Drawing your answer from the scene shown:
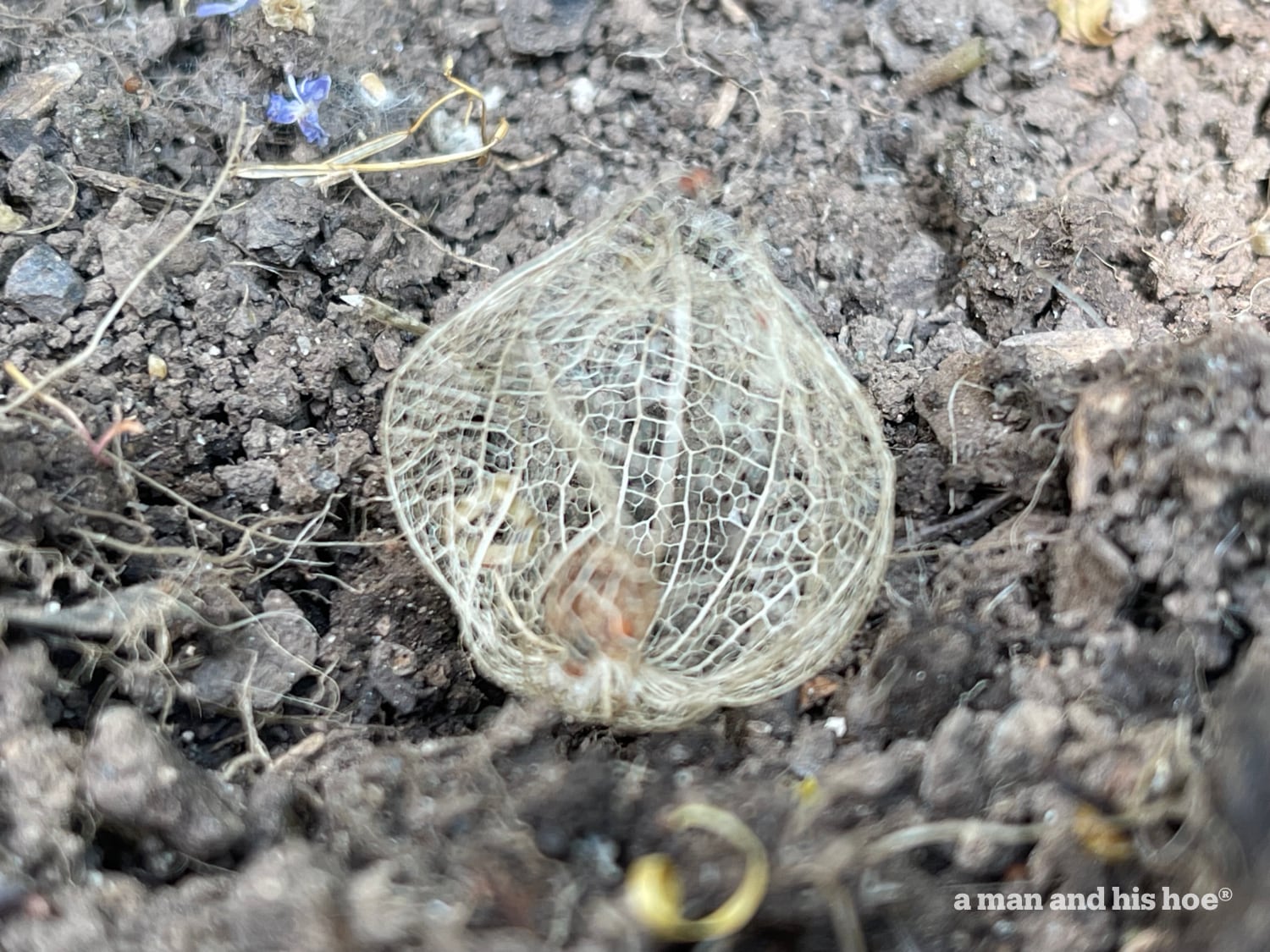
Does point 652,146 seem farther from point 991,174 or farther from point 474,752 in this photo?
point 474,752

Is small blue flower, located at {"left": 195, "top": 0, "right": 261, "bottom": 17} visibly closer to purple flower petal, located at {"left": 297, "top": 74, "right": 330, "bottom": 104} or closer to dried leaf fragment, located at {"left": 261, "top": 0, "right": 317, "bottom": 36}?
dried leaf fragment, located at {"left": 261, "top": 0, "right": 317, "bottom": 36}

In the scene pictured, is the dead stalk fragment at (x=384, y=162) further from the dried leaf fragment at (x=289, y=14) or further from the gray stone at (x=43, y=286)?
the gray stone at (x=43, y=286)

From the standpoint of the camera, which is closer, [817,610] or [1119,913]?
[1119,913]

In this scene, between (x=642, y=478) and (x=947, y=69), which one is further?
(x=947, y=69)

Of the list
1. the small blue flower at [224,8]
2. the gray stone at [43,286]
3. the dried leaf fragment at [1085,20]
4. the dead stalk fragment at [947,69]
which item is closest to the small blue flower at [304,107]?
the small blue flower at [224,8]

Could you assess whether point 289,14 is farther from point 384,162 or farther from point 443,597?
point 443,597

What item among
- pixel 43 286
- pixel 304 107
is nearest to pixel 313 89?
pixel 304 107

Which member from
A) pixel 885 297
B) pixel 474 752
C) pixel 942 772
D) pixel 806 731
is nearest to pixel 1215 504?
pixel 942 772
